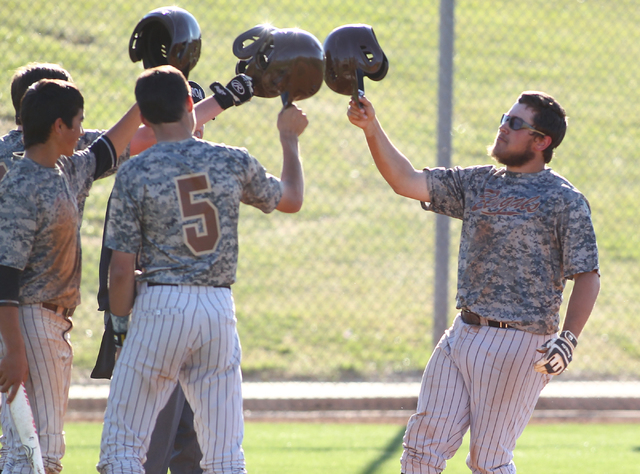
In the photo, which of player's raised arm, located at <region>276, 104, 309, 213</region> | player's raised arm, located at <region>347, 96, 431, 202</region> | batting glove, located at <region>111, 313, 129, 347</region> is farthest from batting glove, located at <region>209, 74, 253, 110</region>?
batting glove, located at <region>111, 313, 129, 347</region>

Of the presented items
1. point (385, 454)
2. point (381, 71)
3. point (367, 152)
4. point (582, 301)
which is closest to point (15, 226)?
point (381, 71)

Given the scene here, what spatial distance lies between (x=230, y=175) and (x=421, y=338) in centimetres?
483

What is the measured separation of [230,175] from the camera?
2.84 meters

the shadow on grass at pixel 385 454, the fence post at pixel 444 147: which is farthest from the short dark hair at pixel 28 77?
the fence post at pixel 444 147

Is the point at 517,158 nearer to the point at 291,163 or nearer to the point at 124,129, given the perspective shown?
the point at 291,163

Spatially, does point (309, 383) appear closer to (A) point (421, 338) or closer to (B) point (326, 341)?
(B) point (326, 341)

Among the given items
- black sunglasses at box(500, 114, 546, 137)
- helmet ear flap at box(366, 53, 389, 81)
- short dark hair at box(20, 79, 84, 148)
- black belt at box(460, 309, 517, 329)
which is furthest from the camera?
helmet ear flap at box(366, 53, 389, 81)

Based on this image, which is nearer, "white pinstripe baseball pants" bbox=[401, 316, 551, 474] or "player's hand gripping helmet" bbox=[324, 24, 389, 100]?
"white pinstripe baseball pants" bbox=[401, 316, 551, 474]

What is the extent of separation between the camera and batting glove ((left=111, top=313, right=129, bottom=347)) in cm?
294

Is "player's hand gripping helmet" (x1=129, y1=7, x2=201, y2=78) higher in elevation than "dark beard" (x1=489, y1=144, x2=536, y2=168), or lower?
higher

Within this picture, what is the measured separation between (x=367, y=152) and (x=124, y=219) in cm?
793

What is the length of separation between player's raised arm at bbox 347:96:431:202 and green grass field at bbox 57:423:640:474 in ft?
5.82

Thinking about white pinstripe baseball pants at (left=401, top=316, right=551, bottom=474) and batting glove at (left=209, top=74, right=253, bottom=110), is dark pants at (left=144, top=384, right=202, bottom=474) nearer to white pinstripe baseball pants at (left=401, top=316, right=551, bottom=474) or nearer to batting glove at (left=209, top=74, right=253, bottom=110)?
white pinstripe baseball pants at (left=401, top=316, right=551, bottom=474)

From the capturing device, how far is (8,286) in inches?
114
